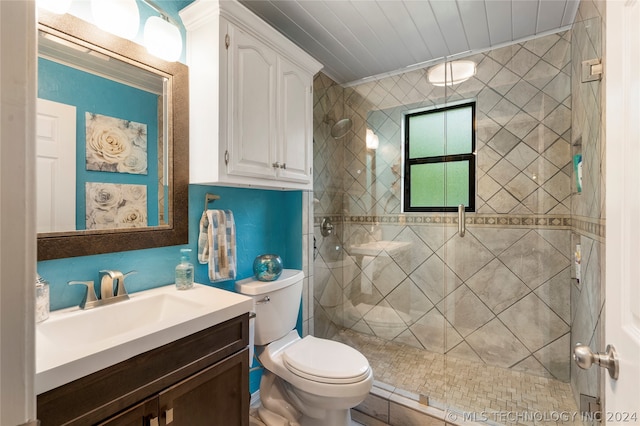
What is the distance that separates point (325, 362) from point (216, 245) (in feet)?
2.58

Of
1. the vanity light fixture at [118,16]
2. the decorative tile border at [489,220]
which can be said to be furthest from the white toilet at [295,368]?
the vanity light fixture at [118,16]

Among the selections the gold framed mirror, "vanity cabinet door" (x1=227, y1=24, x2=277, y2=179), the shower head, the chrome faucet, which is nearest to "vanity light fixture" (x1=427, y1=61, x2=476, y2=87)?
the shower head

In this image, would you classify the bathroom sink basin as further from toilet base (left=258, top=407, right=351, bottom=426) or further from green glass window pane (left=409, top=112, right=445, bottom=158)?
green glass window pane (left=409, top=112, right=445, bottom=158)

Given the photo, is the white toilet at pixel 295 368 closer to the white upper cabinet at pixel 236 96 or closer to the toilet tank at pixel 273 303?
the toilet tank at pixel 273 303

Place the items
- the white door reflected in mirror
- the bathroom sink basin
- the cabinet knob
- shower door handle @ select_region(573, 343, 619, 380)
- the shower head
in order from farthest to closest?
the shower head
the white door reflected in mirror
the cabinet knob
the bathroom sink basin
shower door handle @ select_region(573, 343, 619, 380)

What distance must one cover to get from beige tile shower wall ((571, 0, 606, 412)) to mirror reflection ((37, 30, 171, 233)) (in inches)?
74.8

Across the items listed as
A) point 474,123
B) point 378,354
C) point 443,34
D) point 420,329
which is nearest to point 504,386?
point 420,329

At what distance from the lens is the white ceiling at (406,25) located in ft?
5.24

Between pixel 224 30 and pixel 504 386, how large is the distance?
8.51 feet

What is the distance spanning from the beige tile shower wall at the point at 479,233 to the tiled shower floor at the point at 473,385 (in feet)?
0.29

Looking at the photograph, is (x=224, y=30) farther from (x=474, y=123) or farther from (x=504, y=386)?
(x=504, y=386)

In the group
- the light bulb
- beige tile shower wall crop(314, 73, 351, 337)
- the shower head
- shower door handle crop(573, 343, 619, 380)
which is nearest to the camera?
shower door handle crop(573, 343, 619, 380)

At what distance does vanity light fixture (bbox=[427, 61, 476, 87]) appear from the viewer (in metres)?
2.11

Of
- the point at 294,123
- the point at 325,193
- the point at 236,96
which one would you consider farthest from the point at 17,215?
the point at 325,193
